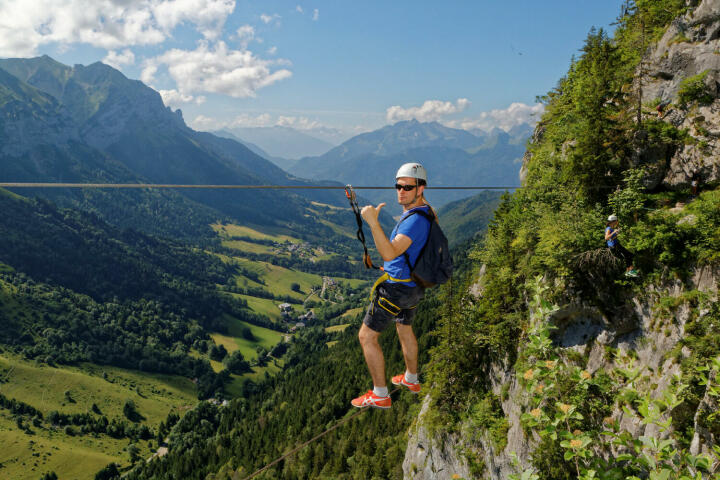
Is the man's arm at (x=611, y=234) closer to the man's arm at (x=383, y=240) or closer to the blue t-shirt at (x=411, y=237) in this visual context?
the blue t-shirt at (x=411, y=237)

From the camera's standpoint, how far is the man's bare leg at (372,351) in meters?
9.74

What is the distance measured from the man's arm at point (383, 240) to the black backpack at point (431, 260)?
505mm

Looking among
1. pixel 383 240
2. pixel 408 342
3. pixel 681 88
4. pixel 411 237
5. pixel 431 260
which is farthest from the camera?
pixel 681 88

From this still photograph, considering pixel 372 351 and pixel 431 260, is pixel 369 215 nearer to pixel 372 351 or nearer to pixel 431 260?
pixel 431 260

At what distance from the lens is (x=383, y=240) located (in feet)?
25.8

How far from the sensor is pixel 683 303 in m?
15.2

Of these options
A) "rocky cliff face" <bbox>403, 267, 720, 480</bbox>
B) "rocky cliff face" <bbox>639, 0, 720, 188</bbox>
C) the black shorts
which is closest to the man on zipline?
the black shorts

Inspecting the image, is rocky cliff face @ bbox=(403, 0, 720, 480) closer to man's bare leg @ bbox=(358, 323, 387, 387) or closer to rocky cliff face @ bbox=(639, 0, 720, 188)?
rocky cliff face @ bbox=(639, 0, 720, 188)

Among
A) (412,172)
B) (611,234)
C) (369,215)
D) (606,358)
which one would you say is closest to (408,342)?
(369,215)

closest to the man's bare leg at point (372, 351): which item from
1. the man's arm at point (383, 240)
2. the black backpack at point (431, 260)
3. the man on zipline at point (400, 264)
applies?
the man on zipline at point (400, 264)

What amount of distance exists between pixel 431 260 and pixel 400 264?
2.42 ft

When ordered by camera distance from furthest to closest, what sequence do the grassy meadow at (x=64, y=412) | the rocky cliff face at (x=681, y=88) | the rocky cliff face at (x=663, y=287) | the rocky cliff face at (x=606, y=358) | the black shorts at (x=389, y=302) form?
the grassy meadow at (x=64, y=412)
the rocky cliff face at (x=681, y=88)
the rocky cliff face at (x=663, y=287)
the rocky cliff face at (x=606, y=358)
the black shorts at (x=389, y=302)

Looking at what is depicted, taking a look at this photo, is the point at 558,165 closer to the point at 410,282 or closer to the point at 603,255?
the point at 603,255

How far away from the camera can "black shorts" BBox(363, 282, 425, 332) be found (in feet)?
29.9
